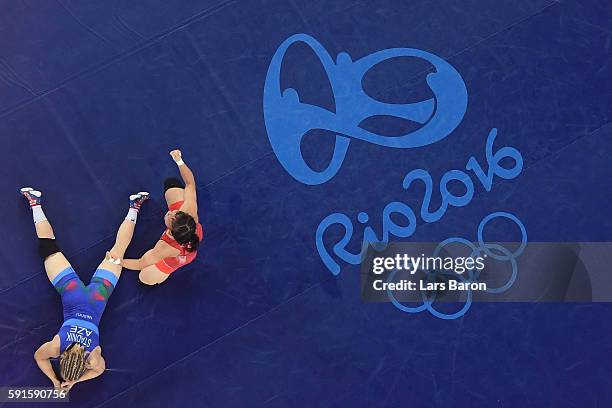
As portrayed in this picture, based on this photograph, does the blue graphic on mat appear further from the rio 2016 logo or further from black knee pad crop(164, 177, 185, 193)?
black knee pad crop(164, 177, 185, 193)

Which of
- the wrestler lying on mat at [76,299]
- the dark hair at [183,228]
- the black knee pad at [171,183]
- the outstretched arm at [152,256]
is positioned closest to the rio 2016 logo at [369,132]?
the black knee pad at [171,183]

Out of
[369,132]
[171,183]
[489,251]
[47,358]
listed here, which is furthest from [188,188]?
[489,251]

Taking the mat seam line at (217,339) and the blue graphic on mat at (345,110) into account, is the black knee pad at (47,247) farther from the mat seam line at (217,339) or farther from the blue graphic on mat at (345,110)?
the blue graphic on mat at (345,110)

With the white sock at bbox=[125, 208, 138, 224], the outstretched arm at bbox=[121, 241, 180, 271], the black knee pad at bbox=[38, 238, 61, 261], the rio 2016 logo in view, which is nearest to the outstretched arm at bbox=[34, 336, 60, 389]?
the black knee pad at bbox=[38, 238, 61, 261]

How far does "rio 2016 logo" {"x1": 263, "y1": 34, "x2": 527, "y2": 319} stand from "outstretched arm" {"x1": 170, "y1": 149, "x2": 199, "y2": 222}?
1.00 m

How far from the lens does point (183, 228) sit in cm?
593

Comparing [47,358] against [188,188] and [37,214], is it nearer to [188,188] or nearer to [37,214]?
[37,214]

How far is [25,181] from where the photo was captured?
6.81 meters

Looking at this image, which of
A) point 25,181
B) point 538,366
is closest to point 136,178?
point 25,181

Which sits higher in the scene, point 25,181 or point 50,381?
point 25,181

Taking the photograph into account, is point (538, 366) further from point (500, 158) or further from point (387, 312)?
point (500, 158)

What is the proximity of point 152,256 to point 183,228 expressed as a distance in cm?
69

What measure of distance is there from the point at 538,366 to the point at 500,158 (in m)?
2.28

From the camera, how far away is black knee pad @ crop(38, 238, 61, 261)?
658 cm
